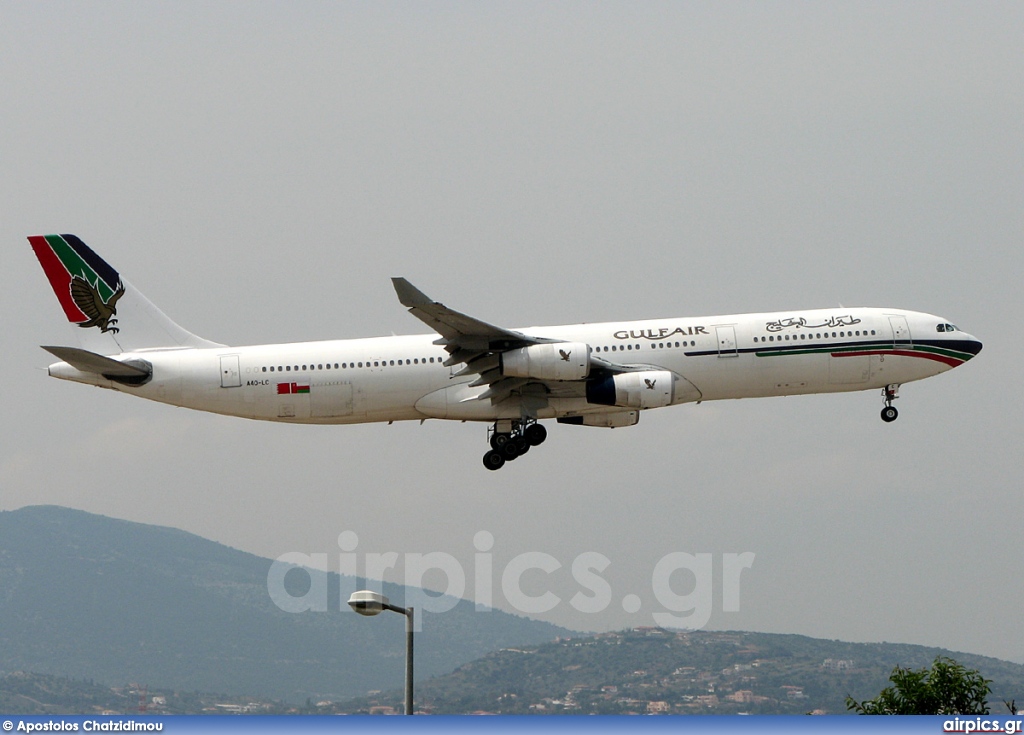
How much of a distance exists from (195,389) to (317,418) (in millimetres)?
4844

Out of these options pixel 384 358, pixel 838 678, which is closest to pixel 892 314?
pixel 384 358

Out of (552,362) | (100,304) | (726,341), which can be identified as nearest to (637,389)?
(552,362)

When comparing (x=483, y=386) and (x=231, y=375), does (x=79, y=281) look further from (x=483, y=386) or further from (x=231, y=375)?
(x=483, y=386)

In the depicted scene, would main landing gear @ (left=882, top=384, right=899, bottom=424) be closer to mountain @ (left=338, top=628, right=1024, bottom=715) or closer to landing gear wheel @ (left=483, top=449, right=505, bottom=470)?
landing gear wheel @ (left=483, top=449, right=505, bottom=470)

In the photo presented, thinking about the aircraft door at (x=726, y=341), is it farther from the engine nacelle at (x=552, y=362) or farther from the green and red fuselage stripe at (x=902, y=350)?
the engine nacelle at (x=552, y=362)

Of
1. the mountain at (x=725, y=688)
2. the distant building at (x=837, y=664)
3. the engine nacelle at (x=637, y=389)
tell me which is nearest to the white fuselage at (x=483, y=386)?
the engine nacelle at (x=637, y=389)

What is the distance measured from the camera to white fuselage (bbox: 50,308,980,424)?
56.2m

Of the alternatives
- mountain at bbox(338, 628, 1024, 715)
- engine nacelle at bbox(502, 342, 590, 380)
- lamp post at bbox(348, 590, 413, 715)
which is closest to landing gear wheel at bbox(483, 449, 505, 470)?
engine nacelle at bbox(502, 342, 590, 380)

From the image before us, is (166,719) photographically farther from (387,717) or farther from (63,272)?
(63,272)

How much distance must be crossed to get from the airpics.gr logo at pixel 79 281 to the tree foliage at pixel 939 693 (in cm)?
3464

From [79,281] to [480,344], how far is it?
724 inches

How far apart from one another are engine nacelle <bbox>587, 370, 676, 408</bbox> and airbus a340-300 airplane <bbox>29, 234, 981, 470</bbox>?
5cm

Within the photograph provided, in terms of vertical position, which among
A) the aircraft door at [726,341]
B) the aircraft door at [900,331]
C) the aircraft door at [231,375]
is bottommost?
the aircraft door at [231,375]

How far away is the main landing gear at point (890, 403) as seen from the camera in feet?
195
